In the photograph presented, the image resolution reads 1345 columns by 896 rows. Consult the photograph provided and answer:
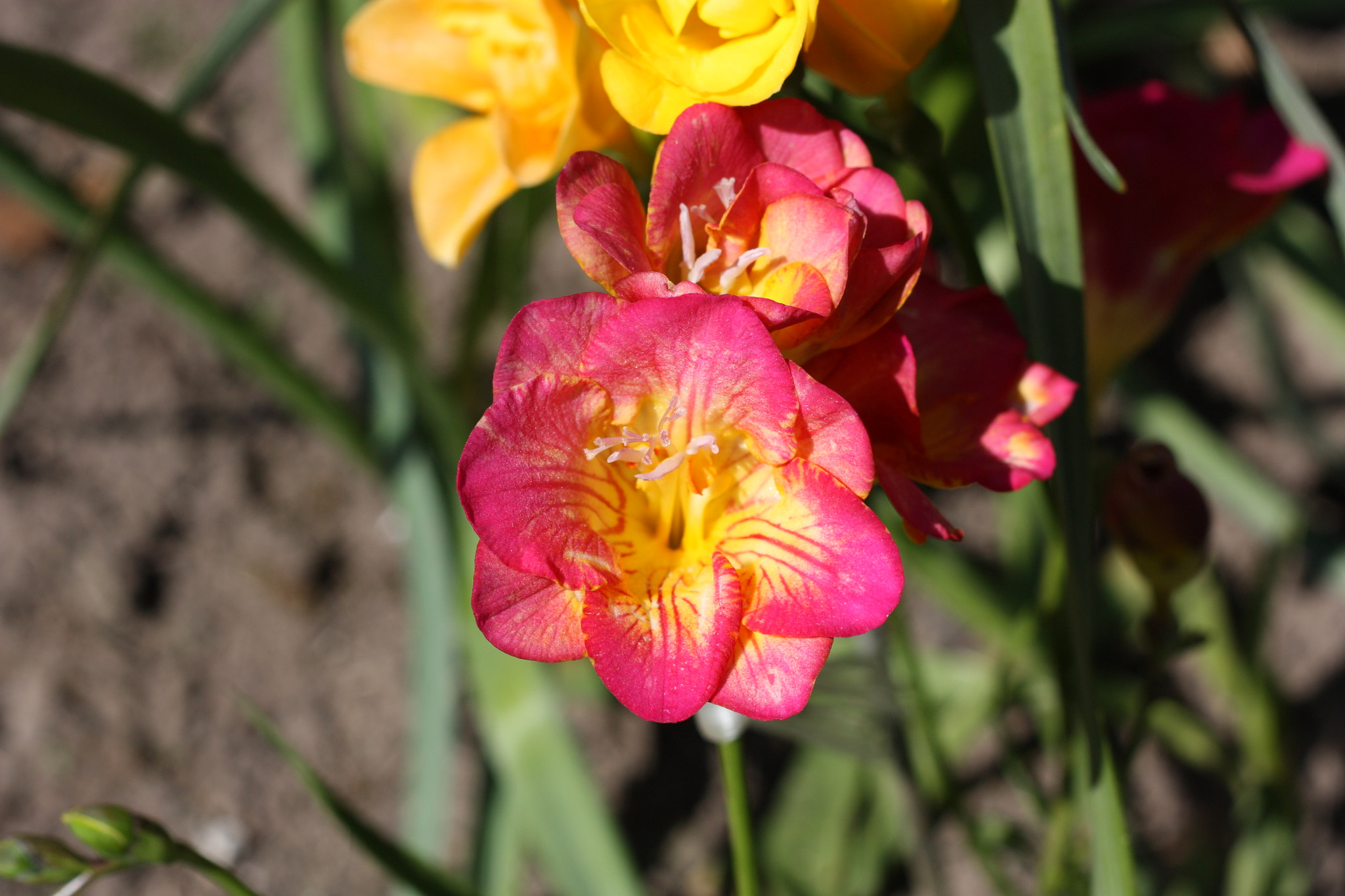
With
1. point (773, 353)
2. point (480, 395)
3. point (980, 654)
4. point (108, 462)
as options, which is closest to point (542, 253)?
point (480, 395)

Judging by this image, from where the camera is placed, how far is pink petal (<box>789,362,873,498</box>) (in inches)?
13.4

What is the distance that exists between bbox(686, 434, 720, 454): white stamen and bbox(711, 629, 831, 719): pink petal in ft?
0.25

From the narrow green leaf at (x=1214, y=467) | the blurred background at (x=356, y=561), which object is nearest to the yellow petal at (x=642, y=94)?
the blurred background at (x=356, y=561)

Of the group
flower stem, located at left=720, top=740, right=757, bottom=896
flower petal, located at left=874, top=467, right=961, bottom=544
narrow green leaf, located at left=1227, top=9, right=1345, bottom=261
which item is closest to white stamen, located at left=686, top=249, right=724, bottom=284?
flower petal, located at left=874, top=467, right=961, bottom=544

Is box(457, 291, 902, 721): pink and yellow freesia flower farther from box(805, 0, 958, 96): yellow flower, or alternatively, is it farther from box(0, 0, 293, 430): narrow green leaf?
box(0, 0, 293, 430): narrow green leaf

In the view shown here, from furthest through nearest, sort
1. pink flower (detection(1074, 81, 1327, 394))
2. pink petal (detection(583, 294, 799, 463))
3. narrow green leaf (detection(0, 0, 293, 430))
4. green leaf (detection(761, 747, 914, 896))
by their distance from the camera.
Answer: green leaf (detection(761, 747, 914, 896)) < narrow green leaf (detection(0, 0, 293, 430)) < pink flower (detection(1074, 81, 1327, 394)) < pink petal (detection(583, 294, 799, 463))

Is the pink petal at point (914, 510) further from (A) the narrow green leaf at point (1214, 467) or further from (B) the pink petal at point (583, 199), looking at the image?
(A) the narrow green leaf at point (1214, 467)

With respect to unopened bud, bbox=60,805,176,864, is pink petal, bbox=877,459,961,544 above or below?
above

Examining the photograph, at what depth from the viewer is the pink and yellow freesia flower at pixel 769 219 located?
13.9 inches

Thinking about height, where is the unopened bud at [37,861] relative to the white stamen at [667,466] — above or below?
below

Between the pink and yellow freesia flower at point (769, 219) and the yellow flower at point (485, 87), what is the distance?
8 cm

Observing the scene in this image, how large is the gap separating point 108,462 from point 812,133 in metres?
1.13

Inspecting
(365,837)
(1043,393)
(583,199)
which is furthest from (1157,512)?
(365,837)

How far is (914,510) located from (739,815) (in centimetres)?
18
